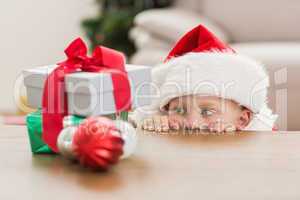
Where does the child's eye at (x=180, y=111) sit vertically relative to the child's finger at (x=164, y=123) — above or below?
above

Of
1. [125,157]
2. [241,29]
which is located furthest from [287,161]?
[241,29]

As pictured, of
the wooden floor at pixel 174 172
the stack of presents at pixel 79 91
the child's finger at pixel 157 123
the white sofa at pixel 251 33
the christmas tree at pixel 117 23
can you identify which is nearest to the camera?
the wooden floor at pixel 174 172

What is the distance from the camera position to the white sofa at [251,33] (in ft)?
7.39

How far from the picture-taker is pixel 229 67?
1.27m

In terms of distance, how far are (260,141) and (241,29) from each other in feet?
5.35

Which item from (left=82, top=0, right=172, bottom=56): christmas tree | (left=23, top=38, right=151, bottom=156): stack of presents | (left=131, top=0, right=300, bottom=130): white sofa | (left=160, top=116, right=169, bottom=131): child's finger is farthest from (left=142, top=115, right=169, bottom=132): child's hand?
(left=82, top=0, right=172, bottom=56): christmas tree

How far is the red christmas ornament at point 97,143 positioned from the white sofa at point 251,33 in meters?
1.37

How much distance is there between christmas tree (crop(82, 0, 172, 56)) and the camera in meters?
2.97

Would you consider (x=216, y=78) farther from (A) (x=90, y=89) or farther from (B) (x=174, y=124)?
(A) (x=90, y=89)

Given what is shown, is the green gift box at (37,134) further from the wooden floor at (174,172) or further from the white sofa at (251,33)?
the white sofa at (251,33)

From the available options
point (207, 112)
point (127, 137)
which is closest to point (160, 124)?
point (207, 112)

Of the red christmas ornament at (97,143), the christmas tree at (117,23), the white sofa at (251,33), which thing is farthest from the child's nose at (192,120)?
the christmas tree at (117,23)

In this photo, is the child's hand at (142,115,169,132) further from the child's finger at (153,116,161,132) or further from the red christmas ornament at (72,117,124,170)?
the red christmas ornament at (72,117,124,170)

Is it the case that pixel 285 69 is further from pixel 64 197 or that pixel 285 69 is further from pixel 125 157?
pixel 64 197
